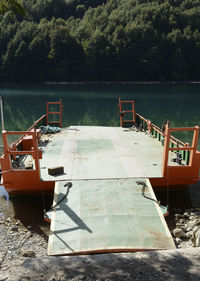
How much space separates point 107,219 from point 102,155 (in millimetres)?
4018

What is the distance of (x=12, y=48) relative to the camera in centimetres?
9138

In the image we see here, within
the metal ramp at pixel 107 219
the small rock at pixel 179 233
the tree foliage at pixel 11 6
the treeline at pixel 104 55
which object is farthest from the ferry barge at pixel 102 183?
the treeline at pixel 104 55

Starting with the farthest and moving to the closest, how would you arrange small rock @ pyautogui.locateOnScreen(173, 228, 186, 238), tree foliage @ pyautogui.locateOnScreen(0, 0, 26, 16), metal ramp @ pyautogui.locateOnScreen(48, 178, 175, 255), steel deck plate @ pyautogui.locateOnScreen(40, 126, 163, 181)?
steel deck plate @ pyautogui.locateOnScreen(40, 126, 163, 181) → tree foliage @ pyautogui.locateOnScreen(0, 0, 26, 16) → small rock @ pyautogui.locateOnScreen(173, 228, 186, 238) → metal ramp @ pyautogui.locateOnScreen(48, 178, 175, 255)

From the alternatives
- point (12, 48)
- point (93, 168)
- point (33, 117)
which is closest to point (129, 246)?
point (93, 168)

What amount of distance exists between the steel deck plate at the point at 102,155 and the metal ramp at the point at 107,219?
527 millimetres

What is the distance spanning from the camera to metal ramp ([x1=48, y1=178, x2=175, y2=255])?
567cm

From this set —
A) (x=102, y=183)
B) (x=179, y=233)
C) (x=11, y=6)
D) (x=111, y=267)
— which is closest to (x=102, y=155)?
(x=102, y=183)

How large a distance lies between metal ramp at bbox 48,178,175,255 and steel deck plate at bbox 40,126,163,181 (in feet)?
1.73

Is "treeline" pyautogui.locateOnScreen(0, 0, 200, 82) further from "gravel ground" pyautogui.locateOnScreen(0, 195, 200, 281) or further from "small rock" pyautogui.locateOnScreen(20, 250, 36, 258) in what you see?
"gravel ground" pyautogui.locateOnScreen(0, 195, 200, 281)

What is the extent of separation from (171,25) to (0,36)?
5699 cm

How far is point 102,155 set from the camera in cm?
1028

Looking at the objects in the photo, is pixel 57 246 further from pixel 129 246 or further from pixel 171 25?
pixel 171 25

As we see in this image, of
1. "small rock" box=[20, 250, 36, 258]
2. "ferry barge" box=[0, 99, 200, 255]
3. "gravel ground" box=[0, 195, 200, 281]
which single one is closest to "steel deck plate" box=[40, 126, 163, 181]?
"ferry barge" box=[0, 99, 200, 255]

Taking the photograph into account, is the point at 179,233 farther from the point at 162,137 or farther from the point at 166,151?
the point at 162,137
